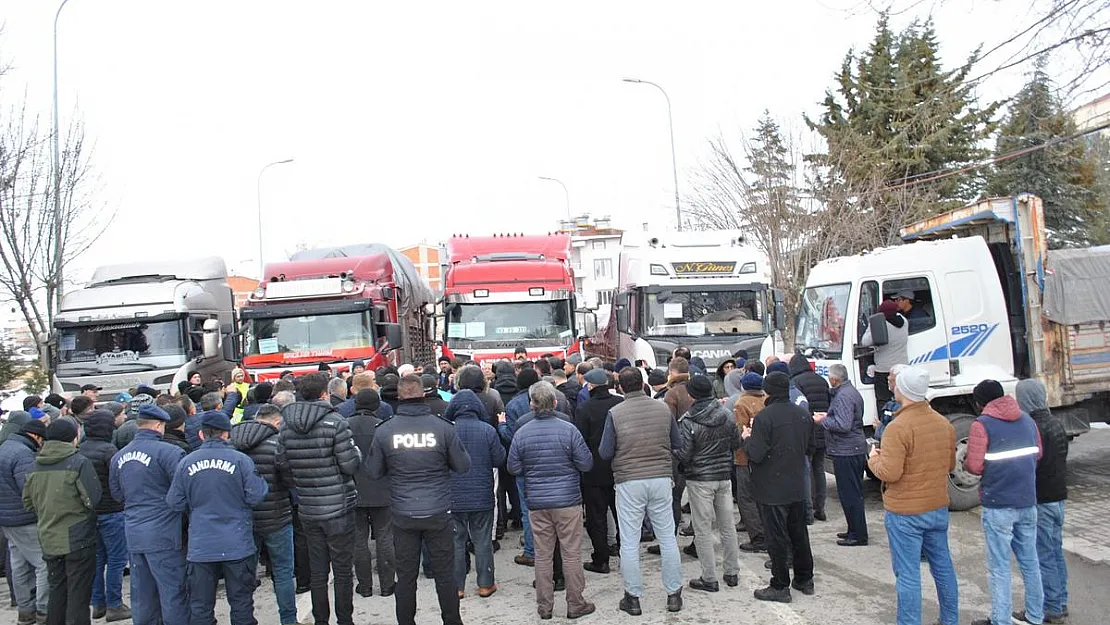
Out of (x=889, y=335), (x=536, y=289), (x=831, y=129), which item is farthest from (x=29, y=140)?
(x=831, y=129)

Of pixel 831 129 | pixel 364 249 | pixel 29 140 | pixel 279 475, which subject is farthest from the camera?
pixel 831 129

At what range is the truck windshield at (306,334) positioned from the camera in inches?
600

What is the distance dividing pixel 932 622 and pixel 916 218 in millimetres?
22219

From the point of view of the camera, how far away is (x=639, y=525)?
22.7ft

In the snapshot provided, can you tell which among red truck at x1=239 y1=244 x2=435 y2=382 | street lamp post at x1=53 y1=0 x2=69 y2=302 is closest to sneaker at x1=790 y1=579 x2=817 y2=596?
red truck at x1=239 y1=244 x2=435 y2=382

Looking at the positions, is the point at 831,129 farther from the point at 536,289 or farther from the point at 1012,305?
the point at 1012,305

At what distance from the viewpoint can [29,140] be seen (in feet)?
59.8

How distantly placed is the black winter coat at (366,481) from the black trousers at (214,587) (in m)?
1.26

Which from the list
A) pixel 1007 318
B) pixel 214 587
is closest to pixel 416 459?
pixel 214 587

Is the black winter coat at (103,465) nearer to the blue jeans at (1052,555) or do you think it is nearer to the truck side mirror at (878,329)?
the blue jeans at (1052,555)

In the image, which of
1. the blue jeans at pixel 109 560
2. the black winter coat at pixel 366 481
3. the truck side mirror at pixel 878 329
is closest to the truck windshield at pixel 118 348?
the blue jeans at pixel 109 560

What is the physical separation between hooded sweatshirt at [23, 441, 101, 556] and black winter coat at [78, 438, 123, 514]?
406mm

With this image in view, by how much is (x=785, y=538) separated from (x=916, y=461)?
62.0 inches

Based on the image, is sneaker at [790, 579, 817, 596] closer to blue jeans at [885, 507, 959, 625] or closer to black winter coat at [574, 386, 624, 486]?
blue jeans at [885, 507, 959, 625]
